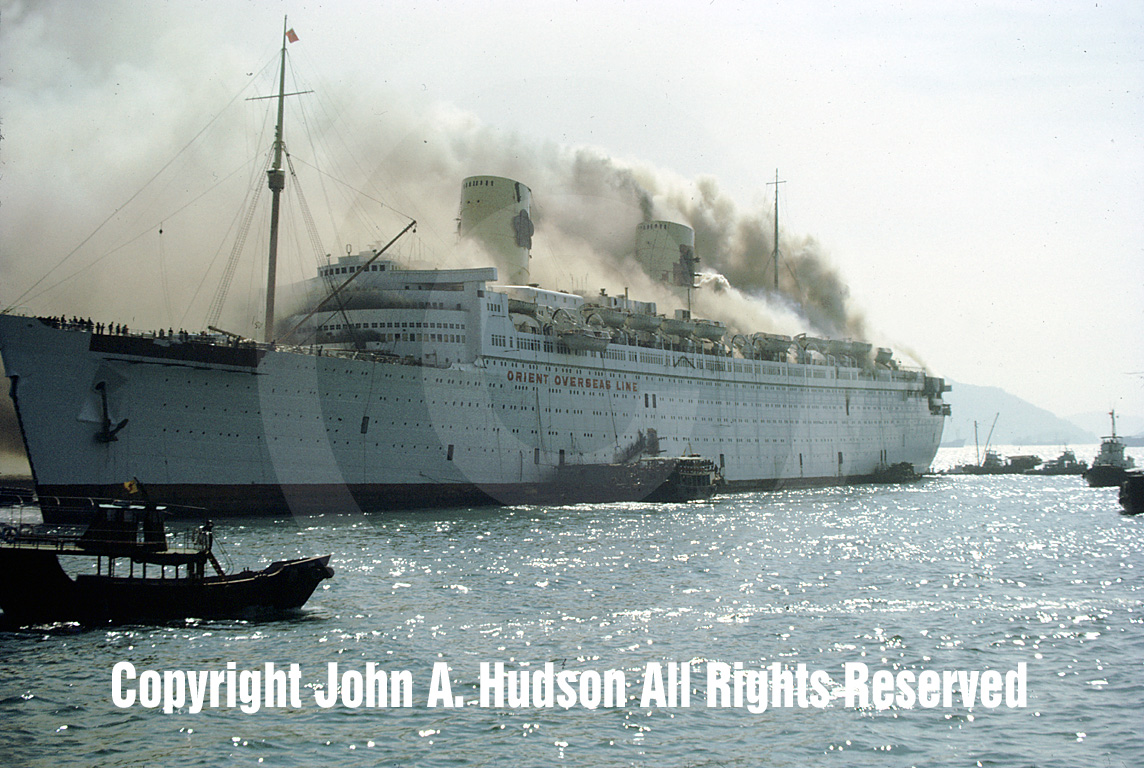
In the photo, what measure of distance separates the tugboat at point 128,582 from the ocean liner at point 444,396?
14388mm

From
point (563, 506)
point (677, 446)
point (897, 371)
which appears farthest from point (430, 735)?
point (897, 371)

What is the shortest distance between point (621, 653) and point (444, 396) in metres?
26.6

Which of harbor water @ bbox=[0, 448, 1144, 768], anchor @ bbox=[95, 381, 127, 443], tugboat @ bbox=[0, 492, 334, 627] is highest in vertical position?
anchor @ bbox=[95, 381, 127, 443]

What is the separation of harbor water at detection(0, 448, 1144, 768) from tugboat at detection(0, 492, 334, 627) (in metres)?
0.47

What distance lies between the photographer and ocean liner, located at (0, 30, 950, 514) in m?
32.3

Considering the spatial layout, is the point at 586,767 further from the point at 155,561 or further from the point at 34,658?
the point at 155,561

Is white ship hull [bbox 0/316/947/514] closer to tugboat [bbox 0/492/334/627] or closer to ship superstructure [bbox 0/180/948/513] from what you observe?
ship superstructure [bbox 0/180/948/513]

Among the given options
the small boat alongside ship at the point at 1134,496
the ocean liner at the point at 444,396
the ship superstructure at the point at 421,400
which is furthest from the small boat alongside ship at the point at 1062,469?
the small boat alongside ship at the point at 1134,496

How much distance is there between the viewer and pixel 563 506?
151 ft

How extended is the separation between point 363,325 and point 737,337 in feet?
99.9

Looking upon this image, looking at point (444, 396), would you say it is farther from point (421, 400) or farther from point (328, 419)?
point (328, 419)

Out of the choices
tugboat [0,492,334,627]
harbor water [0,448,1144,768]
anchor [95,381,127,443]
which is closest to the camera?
harbor water [0,448,1144,768]

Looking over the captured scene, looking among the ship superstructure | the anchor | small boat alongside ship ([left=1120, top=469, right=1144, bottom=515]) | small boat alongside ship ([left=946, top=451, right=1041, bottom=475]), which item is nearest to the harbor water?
the ship superstructure

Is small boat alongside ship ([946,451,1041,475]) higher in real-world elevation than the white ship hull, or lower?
lower
